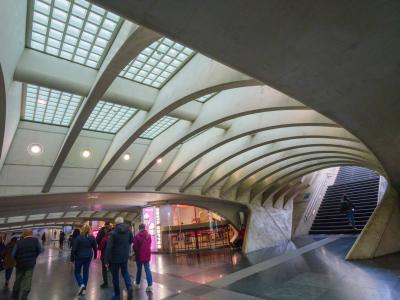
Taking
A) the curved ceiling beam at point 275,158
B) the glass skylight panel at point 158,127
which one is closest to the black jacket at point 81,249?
the glass skylight panel at point 158,127

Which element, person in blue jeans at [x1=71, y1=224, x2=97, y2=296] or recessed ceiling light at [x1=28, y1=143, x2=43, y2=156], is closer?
person in blue jeans at [x1=71, y1=224, x2=97, y2=296]

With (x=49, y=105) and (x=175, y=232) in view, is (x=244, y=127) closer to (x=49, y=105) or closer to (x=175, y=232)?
(x=49, y=105)

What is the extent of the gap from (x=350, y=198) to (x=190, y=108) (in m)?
22.3

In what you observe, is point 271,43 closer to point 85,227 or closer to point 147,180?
point 85,227

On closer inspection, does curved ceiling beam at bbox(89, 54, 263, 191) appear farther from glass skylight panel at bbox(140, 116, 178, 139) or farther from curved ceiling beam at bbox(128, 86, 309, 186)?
glass skylight panel at bbox(140, 116, 178, 139)

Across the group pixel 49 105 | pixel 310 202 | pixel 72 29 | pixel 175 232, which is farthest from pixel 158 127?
pixel 310 202

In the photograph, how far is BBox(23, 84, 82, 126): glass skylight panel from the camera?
9.65 meters

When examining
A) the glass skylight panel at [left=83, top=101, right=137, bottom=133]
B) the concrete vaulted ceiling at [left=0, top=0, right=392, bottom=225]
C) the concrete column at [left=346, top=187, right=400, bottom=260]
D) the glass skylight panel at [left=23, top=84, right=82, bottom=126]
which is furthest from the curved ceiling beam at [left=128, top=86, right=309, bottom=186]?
the concrete column at [left=346, top=187, right=400, bottom=260]

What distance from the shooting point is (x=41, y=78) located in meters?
8.09

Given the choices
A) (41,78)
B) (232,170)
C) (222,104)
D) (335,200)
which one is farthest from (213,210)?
(41,78)

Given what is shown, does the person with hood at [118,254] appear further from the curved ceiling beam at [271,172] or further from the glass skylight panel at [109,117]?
the curved ceiling beam at [271,172]

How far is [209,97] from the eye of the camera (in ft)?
38.9

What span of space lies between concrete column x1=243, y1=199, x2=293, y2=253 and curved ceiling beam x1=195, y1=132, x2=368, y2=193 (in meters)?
5.45

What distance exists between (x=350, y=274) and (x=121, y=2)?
958 cm
